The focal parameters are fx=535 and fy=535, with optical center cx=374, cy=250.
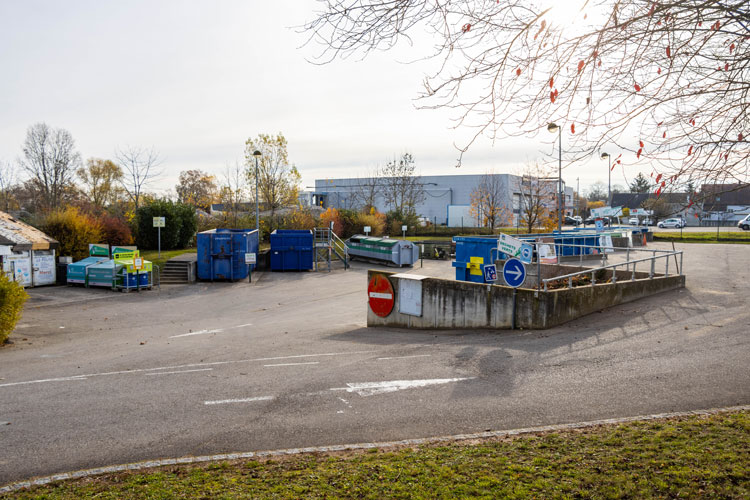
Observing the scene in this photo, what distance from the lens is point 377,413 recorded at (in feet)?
22.5

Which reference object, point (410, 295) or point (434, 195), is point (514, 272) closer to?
point (410, 295)

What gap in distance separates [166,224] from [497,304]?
28870mm

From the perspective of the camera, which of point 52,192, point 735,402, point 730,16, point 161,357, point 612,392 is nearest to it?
A: point 730,16

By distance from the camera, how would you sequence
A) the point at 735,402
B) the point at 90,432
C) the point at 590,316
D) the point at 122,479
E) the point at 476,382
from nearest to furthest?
the point at 122,479
the point at 90,432
the point at 735,402
the point at 476,382
the point at 590,316

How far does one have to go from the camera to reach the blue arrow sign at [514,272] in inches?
477

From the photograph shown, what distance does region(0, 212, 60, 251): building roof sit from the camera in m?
22.2

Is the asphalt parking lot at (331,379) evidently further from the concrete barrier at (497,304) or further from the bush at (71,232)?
the bush at (71,232)

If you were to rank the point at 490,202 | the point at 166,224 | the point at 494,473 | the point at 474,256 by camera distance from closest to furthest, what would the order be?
the point at 494,473 → the point at 474,256 → the point at 166,224 → the point at 490,202

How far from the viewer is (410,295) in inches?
557

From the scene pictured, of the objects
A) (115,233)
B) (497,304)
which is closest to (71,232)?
(115,233)

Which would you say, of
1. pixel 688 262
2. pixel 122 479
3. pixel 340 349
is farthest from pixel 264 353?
pixel 688 262

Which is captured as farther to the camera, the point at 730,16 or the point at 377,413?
the point at 377,413

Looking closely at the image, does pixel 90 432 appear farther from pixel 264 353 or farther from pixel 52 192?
pixel 52 192

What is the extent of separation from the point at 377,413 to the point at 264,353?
4.84 m
